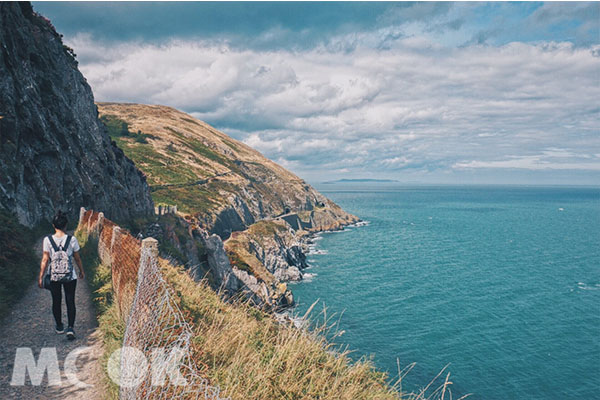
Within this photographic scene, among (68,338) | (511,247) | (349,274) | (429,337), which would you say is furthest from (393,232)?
(68,338)

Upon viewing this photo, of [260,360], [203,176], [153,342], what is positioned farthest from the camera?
[203,176]

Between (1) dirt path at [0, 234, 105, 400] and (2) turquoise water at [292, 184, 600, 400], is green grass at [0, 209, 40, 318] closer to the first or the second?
(1) dirt path at [0, 234, 105, 400]

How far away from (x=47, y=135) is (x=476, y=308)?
59526 millimetres

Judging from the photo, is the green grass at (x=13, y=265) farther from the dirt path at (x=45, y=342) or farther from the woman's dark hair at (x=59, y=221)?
the woman's dark hair at (x=59, y=221)

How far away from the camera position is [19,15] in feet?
95.9

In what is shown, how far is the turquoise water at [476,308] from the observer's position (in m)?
37.2

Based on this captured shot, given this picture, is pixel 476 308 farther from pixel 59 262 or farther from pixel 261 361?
pixel 59 262

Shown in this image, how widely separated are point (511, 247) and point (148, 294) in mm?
113972

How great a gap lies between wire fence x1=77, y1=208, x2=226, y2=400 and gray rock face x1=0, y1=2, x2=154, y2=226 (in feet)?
50.0

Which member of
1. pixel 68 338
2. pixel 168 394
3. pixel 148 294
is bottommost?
pixel 68 338

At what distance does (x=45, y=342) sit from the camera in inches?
337

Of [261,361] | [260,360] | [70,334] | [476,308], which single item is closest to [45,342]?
[70,334]

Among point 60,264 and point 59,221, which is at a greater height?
point 59,221

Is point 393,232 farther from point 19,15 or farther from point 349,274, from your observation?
point 19,15
